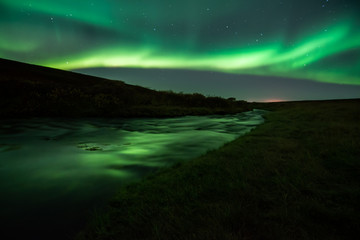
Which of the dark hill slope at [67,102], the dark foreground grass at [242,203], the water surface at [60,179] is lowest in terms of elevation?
the water surface at [60,179]

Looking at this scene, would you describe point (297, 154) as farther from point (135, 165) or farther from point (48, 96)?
point (48, 96)

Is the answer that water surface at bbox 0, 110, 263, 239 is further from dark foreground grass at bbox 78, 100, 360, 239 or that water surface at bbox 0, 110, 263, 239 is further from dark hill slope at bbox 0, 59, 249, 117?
dark hill slope at bbox 0, 59, 249, 117

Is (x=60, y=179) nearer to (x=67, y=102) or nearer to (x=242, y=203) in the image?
(x=242, y=203)

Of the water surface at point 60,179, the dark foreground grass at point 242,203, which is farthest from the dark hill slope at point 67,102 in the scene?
the dark foreground grass at point 242,203

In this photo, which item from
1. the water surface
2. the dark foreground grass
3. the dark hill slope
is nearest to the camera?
the dark foreground grass

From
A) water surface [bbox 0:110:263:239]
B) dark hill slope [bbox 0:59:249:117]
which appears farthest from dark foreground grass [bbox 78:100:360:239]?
dark hill slope [bbox 0:59:249:117]

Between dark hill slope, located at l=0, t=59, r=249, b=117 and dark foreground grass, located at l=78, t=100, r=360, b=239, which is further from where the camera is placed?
dark hill slope, located at l=0, t=59, r=249, b=117

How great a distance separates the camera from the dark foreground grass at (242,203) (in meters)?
2.03

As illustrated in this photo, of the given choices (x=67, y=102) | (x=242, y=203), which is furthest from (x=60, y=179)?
(x=67, y=102)

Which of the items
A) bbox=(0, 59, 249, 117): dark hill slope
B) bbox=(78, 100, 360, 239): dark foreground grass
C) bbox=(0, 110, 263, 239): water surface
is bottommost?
bbox=(0, 110, 263, 239): water surface

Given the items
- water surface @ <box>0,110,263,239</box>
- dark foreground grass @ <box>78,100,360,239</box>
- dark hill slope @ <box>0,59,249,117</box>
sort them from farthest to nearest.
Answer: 1. dark hill slope @ <box>0,59,249,117</box>
2. water surface @ <box>0,110,263,239</box>
3. dark foreground grass @ <box>78,100,360,239</box>

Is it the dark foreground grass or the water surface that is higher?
the dark foreground grass

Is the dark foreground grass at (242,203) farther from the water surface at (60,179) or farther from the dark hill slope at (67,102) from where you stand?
the dark hill slope at (67,102)

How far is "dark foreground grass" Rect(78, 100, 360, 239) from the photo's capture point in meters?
2.03
